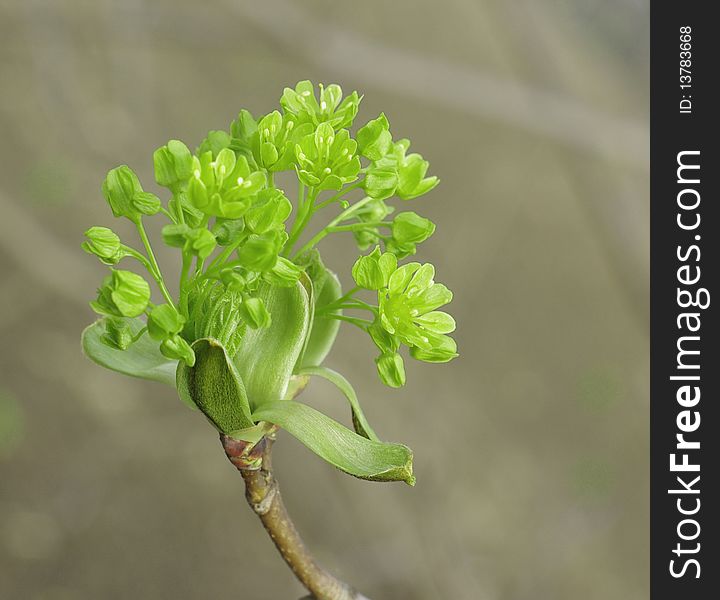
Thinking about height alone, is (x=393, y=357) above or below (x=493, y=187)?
below

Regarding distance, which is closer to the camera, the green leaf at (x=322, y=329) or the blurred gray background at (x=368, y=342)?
the green leaf at (x=322, y=329)

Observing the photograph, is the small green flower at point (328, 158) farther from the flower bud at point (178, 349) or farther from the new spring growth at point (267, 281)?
the flower bud at point (178, 349)

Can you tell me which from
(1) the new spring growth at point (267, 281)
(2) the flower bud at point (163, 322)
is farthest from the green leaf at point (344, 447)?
(2) the flower bud at point (163, 322)

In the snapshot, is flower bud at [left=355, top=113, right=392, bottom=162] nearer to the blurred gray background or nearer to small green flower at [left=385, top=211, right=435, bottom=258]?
small green flower at [left=385, top=211, right=435, bottom=258]

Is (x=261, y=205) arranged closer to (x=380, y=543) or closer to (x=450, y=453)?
(x=380, y=543)

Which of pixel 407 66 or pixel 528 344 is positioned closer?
pixel 407 66

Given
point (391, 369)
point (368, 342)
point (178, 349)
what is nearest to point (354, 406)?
point (391, 369)

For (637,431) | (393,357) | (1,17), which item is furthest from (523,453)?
(393,357)
